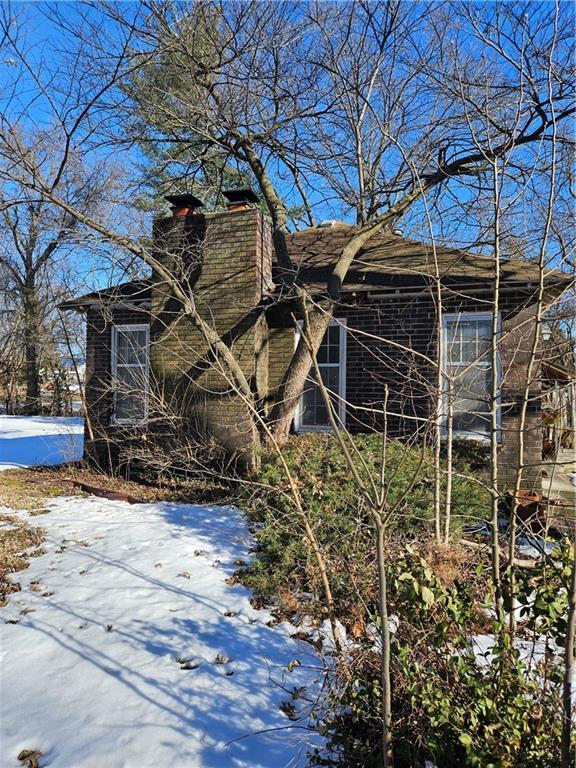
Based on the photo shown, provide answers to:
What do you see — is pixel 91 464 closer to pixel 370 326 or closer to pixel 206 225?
pixel 206 225

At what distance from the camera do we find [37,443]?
15.1 metres

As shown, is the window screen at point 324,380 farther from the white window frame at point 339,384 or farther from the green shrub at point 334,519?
the green shrub at point 334,519

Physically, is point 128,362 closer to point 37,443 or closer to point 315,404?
point 315,404

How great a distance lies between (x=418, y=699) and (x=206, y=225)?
8.68 metres

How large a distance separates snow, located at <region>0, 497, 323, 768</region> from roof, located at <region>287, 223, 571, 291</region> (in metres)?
5.04

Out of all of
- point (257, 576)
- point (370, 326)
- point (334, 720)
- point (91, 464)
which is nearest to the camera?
point (334, 720)

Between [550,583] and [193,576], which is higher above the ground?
[550,583]

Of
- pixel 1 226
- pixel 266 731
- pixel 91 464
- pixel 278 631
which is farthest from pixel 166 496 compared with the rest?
pixel 1 226

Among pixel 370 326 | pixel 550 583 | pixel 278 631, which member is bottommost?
pixel 278 631

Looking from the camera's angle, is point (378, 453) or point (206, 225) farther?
point (206, 225)

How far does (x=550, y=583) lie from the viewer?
8.25 feet

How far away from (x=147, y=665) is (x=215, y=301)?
267 inches

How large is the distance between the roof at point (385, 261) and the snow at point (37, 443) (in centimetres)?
599

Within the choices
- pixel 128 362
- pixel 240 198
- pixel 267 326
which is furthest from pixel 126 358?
pixel 240 198
